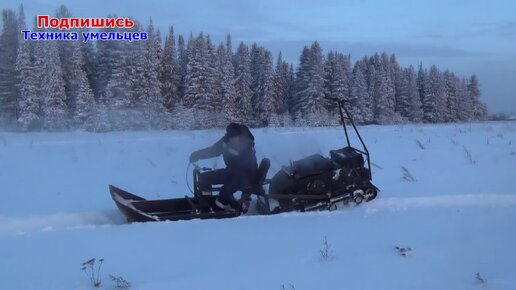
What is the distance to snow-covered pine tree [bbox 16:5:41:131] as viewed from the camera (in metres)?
43.3

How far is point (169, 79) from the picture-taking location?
52219mm

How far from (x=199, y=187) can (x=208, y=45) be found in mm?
47443

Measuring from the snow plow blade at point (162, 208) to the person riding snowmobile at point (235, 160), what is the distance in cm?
35

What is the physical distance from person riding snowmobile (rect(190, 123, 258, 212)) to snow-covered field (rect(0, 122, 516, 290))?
1002 millimetres

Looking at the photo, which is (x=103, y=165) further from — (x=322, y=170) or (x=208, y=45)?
(x=208, y=45)

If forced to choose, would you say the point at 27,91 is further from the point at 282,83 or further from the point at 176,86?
the point at 282,83

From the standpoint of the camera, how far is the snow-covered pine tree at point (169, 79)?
2019 inches

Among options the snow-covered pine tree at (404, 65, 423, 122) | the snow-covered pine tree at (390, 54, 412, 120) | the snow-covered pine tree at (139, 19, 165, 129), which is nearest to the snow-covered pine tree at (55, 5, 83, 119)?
the snow-covered pine tree at (139, 19, 165, 129)

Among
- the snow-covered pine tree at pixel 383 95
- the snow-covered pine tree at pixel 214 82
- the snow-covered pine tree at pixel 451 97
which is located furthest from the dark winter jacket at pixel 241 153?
the snow-covered pine tree at pixel 451 97

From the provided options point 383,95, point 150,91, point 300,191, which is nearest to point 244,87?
point 150,91

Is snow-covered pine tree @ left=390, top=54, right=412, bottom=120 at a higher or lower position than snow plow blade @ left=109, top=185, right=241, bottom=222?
higher

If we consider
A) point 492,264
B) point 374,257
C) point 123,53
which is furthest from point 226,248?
point 123,53

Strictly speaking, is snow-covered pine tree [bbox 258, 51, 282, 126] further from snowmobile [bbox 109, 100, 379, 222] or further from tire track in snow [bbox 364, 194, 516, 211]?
tire track in snow [bbox 364, 194, 516, 211]

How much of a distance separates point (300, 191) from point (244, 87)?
49.0 m
